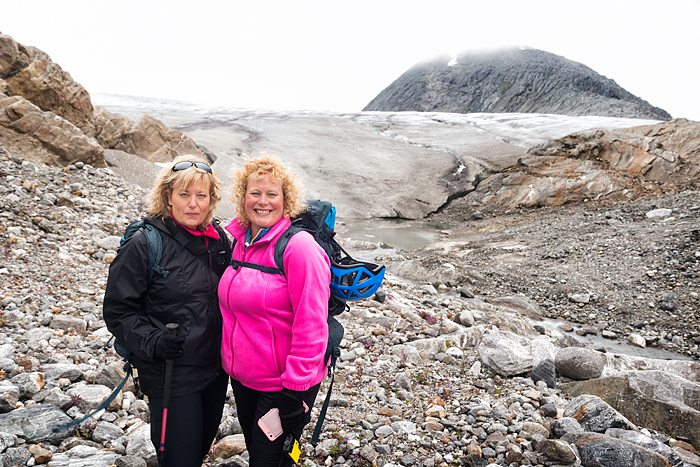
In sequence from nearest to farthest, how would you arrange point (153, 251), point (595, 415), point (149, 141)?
1. point (153, 251)
2. point (595, 415)
3. point (149, 141)

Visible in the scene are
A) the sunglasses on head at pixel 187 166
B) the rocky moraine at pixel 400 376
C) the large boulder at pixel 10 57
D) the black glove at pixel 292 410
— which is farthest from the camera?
the large boulder at pixel 10 57

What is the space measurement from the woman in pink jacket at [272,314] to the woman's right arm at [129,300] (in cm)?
44

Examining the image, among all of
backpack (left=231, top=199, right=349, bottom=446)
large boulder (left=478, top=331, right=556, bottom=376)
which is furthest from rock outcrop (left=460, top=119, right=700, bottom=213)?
backpack (left=231, top=199, right=349, bottom=446)

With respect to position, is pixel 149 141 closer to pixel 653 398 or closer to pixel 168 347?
pixel 168 347

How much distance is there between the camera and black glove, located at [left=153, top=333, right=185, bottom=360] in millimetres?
2123

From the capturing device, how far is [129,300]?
7.08 ft

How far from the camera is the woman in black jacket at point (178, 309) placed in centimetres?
215

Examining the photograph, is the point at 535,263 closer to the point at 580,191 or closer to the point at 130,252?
the point at 580,191

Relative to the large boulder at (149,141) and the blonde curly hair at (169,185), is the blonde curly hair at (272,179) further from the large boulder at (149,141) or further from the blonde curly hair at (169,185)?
the large boulder at (149,141)

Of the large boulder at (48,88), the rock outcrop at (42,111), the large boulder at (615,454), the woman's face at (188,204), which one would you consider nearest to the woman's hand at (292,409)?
the woman's face at (188,204)

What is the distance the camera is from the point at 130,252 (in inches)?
84.8

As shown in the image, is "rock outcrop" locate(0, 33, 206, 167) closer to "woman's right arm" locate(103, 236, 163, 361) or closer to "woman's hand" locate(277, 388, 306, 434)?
"woman's right arm" locate(103, 236, 163, 361)

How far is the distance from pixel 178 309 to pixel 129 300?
0.27m

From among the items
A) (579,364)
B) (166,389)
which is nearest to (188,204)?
(166,389)
